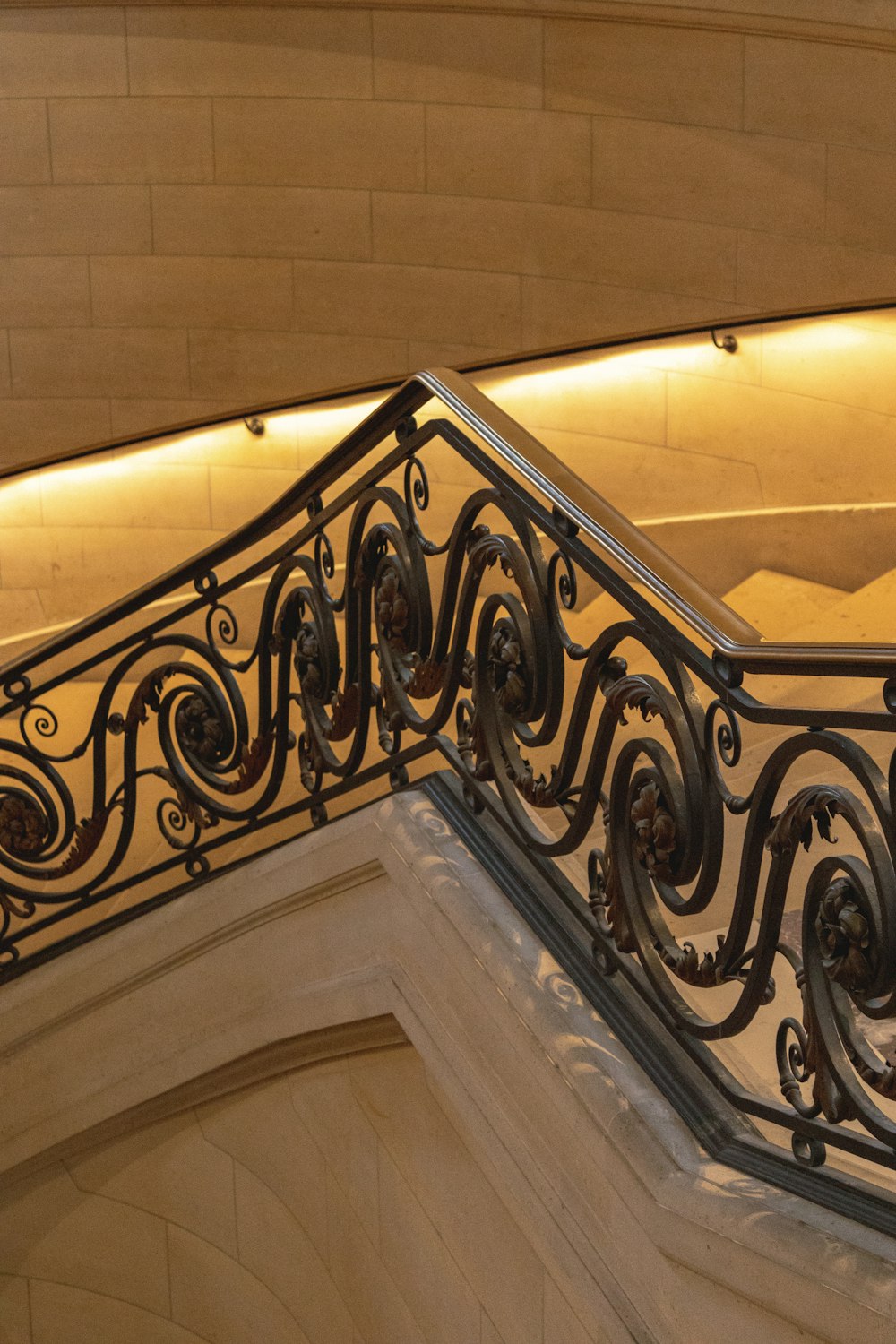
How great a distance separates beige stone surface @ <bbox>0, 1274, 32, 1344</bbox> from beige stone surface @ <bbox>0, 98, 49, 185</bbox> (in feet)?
15.3

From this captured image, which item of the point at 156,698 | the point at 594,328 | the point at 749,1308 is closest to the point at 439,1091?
the point at 749,1308

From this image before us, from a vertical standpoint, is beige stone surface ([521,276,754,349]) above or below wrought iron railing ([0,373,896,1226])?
above

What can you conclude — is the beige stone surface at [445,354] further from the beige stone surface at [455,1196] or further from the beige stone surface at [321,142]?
the beige stone surface at [455,1196]

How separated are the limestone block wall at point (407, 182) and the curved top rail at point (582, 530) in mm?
3367

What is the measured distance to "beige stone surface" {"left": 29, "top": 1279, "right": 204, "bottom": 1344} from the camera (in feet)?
12.9

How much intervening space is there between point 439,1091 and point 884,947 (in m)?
1.28

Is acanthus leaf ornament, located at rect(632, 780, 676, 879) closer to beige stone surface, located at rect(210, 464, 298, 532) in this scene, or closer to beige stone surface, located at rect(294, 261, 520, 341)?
beige stone surface, located at rect(294, 261, 520, 341)

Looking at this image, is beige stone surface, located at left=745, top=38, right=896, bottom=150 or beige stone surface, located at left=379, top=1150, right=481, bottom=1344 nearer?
beige stone surface, located at left=379, top=1150, right=481, bottom=1344

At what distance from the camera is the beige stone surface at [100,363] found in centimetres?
632

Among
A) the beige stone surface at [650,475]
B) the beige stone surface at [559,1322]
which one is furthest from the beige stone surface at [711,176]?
the beige stone surface at [559,1322]

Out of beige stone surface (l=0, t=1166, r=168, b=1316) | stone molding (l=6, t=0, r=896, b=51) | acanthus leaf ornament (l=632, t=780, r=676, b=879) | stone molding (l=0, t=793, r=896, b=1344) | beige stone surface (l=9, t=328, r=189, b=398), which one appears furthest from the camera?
beige stone surface (l=9, t=328, r=189, b=398)

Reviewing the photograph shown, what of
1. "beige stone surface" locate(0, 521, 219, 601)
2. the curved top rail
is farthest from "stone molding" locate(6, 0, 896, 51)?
the curved top rail

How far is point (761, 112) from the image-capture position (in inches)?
233

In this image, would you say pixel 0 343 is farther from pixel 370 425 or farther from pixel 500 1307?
pixel 500 1307
